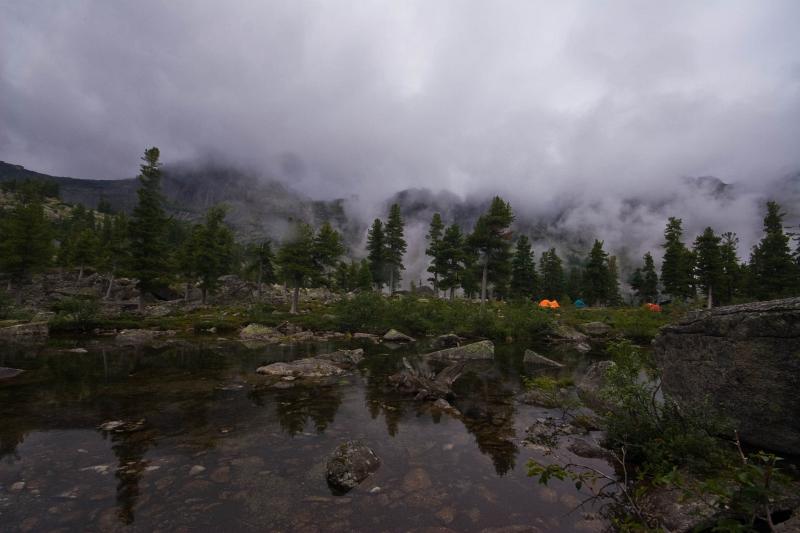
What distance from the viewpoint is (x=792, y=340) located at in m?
7.16

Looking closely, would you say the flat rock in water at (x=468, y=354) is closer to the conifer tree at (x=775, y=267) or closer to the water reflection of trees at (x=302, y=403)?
the water reflection of trees at (x=302, y=403)

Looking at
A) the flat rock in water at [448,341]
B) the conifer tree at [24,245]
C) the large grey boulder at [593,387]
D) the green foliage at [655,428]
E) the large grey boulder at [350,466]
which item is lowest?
the flat rock in water at [448,341]

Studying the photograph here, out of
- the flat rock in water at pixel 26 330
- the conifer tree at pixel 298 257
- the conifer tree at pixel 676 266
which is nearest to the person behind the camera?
the flat rock in water at pixel 26 330

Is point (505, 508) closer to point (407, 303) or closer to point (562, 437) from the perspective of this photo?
point (562, 437)

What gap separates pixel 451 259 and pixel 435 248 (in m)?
3.95

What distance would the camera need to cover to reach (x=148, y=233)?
42.0 metres

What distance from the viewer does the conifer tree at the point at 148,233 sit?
41.5m

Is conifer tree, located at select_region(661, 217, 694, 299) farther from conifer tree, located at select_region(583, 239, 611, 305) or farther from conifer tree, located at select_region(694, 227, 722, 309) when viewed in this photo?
conifer tree, located at select_region(583, 239, 611, 305)

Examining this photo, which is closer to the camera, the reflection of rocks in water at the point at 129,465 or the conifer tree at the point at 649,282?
the reflection of rocks in water at the point at 129,465

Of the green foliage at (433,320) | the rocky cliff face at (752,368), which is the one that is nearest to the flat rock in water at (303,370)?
the rocky cliff face at (752,368)

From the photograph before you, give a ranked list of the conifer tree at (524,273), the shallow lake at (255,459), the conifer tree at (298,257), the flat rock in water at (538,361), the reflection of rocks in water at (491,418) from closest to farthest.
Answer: the shallow lake at (255,459)
the reflection of rocks in water at (491,418)
the flat rock in water at (538,361)
the conifer tree at (298,257)
the conifer tree at (524,273)

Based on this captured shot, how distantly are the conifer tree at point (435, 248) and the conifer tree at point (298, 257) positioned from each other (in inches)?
872

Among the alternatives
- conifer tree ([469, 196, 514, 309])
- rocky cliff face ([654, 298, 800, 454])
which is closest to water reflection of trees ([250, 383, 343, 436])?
rocky cliff face ([654, 298, 800, 454])

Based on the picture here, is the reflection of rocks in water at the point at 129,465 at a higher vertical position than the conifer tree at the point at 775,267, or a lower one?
lower
